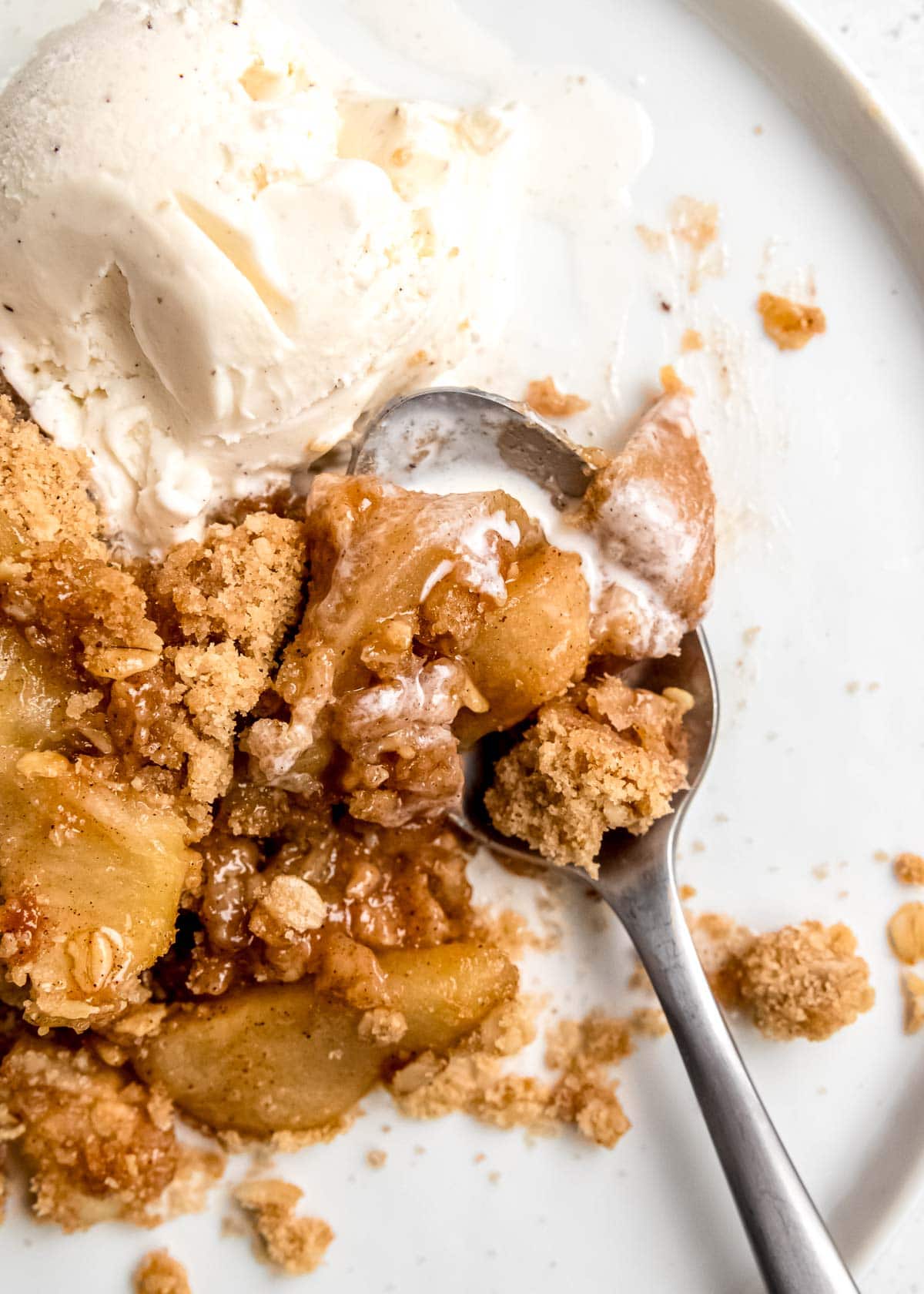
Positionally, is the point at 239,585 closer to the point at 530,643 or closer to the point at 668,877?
the point at 530,643

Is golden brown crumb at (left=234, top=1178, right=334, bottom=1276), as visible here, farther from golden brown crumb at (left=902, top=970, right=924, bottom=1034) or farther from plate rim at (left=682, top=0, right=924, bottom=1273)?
golden brown crumb at (left=902, top=970, right=924, bottom=1034)

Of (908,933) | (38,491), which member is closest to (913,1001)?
(908,933)

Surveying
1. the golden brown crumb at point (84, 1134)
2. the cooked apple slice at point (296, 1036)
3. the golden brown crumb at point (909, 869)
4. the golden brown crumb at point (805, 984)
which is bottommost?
the golden brown crumb at point (84, 1134)

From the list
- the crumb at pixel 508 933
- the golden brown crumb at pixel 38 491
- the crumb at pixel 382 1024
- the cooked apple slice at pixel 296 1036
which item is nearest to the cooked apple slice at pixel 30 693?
the golden brown crumb at pixel 38 491

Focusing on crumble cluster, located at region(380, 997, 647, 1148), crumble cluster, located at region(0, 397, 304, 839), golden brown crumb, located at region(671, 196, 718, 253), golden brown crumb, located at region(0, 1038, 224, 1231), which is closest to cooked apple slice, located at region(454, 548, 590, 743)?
crumble cluster, located at region(0, 397, 304, 839)

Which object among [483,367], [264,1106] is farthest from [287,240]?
[264,1106]

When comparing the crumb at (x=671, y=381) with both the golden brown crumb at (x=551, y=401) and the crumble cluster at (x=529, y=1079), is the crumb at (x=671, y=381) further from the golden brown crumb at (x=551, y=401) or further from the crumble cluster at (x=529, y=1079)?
the crumble cluster at (x=529, y=1079)
